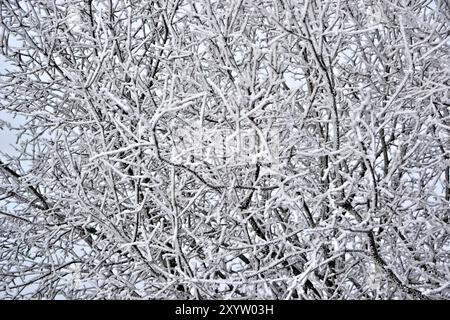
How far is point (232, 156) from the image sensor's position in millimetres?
2408

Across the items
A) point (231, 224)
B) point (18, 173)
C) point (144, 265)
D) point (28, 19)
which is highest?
point (28, 19)

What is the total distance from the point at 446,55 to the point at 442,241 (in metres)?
1.17

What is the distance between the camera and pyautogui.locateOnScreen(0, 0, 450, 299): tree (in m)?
2.43

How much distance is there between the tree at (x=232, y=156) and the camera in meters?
2.43

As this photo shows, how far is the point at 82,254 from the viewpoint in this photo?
3.97 meters

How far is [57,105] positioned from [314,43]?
8.07 ft
